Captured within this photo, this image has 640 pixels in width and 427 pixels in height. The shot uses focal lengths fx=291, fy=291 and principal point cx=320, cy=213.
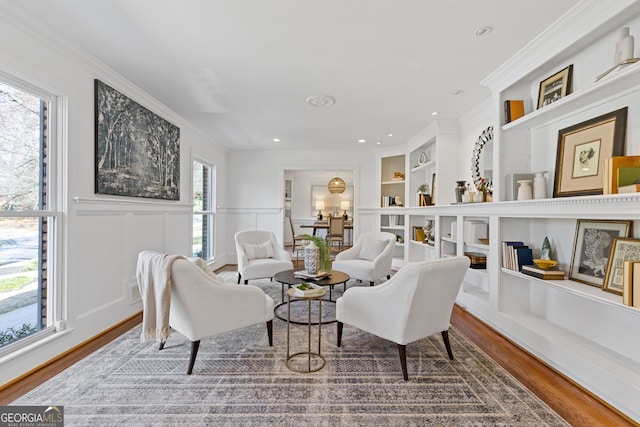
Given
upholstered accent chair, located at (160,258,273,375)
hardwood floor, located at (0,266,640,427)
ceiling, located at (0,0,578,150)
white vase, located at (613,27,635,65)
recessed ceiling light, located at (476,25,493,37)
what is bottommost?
hardwood floor, located at (0,266,640,427)

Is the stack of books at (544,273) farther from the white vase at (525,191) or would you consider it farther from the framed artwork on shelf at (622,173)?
the framed artwork on shelf at (622,173)

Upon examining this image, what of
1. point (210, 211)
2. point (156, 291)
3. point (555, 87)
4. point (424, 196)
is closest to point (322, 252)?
point (156, 291)

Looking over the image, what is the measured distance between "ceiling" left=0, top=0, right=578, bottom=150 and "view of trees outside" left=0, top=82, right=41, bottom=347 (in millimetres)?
639

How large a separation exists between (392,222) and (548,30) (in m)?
Result: 4.10

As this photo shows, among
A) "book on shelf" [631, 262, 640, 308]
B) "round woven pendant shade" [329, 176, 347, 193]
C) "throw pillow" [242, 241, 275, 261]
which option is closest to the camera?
"book on shelf" [631, 262, 640, 308]

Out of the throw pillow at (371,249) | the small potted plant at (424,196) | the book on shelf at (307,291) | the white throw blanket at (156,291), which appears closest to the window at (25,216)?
the white throw blanket at (156,291)

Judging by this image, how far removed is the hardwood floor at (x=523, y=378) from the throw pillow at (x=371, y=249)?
1.59m

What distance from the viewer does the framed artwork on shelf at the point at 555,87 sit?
2.32 m

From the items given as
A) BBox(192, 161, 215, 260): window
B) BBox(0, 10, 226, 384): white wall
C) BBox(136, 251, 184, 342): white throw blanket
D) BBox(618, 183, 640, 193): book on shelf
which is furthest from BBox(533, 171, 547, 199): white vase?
BBox(192, 161, 215, 260): window

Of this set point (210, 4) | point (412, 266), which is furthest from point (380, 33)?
point (412, 266)

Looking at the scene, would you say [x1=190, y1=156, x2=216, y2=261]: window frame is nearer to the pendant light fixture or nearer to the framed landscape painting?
the framed landscape painting

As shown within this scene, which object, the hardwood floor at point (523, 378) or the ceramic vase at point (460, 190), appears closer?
the hardwood floor at point (523, 378)

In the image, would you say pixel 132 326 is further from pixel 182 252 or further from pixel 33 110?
pixel 33 110

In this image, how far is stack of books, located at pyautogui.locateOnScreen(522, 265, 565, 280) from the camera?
2.28m
